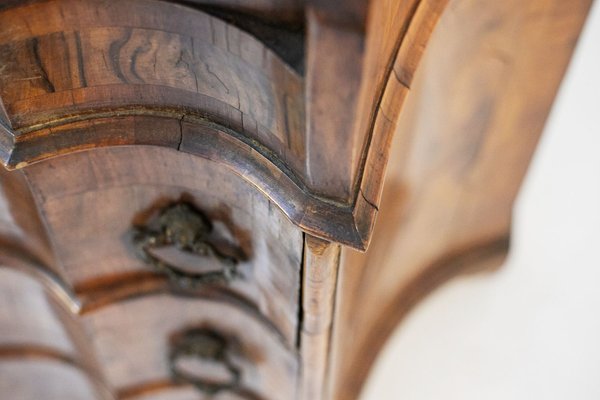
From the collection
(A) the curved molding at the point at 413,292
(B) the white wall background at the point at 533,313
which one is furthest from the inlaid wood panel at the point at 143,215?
(B) the white wall background at the point at 533,313

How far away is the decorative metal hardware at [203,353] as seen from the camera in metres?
0.63

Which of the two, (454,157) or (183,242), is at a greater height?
(454,157)

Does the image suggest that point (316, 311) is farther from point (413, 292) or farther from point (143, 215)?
point (413, 292)

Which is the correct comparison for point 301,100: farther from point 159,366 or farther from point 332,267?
point 159,366

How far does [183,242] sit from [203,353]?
0.60 feet

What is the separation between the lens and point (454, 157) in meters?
0.61

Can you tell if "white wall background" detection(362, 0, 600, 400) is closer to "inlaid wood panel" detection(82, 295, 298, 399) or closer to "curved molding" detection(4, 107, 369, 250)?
"inlaid wood panel" detection(82, 295, 298, 399)

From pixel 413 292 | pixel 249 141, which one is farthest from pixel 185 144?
pixel 413 292

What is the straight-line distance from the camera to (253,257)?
0.51m

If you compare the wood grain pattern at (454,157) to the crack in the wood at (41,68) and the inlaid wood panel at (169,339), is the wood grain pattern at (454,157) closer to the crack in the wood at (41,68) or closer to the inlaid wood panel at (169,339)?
the inlaid wood panel at (169,339)

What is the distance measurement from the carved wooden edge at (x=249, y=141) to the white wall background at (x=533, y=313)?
1.33 ft

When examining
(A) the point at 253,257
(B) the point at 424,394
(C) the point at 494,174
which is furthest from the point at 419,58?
(B) the point at 424,394

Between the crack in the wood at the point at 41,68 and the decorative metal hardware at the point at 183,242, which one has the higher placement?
the crack in the wood at the point at 41,68

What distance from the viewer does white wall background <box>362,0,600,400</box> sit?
2.54 ft
